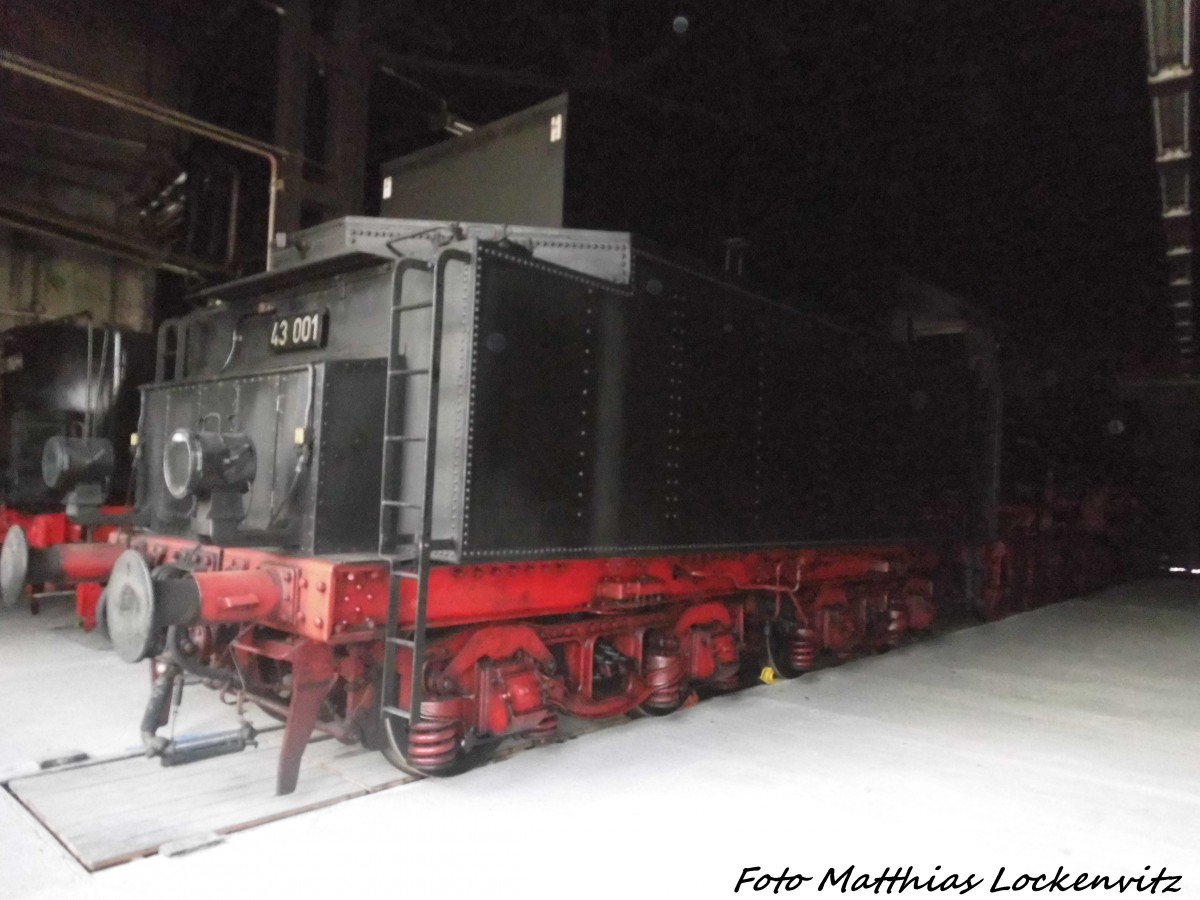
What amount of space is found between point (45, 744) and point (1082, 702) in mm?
7026

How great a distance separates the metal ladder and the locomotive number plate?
0.73m

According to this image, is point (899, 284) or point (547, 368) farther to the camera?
point (899, 284)

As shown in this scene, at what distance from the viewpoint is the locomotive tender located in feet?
13.1

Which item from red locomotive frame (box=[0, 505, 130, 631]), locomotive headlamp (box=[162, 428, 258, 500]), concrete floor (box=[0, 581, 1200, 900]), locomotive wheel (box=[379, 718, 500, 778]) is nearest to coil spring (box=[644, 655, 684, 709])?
concrete floor (box=[0, 581, 1200, 900])

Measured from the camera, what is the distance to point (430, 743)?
164 inches

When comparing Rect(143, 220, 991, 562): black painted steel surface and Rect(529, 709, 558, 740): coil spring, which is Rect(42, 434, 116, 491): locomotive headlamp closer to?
Rect(143, 220, 991, 562): black painted steel surface

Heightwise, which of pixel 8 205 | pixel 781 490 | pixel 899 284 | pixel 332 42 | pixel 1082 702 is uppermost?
pixel 332 42

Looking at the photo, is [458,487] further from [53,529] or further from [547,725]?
[53,529]

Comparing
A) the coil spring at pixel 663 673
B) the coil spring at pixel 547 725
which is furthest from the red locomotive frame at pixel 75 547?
the coil spring at pixel 663 673

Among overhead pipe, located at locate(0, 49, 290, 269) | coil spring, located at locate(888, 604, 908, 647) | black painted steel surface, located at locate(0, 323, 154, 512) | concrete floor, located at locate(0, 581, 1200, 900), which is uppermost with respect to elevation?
overhead pipe, located at locate(0, 49, 290, 269)

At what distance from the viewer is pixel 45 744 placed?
4.82m

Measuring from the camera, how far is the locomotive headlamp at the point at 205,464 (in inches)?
158

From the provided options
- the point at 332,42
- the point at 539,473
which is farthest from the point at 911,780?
the point at 332,42

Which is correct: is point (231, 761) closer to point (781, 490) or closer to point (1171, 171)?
point (781, 490)
